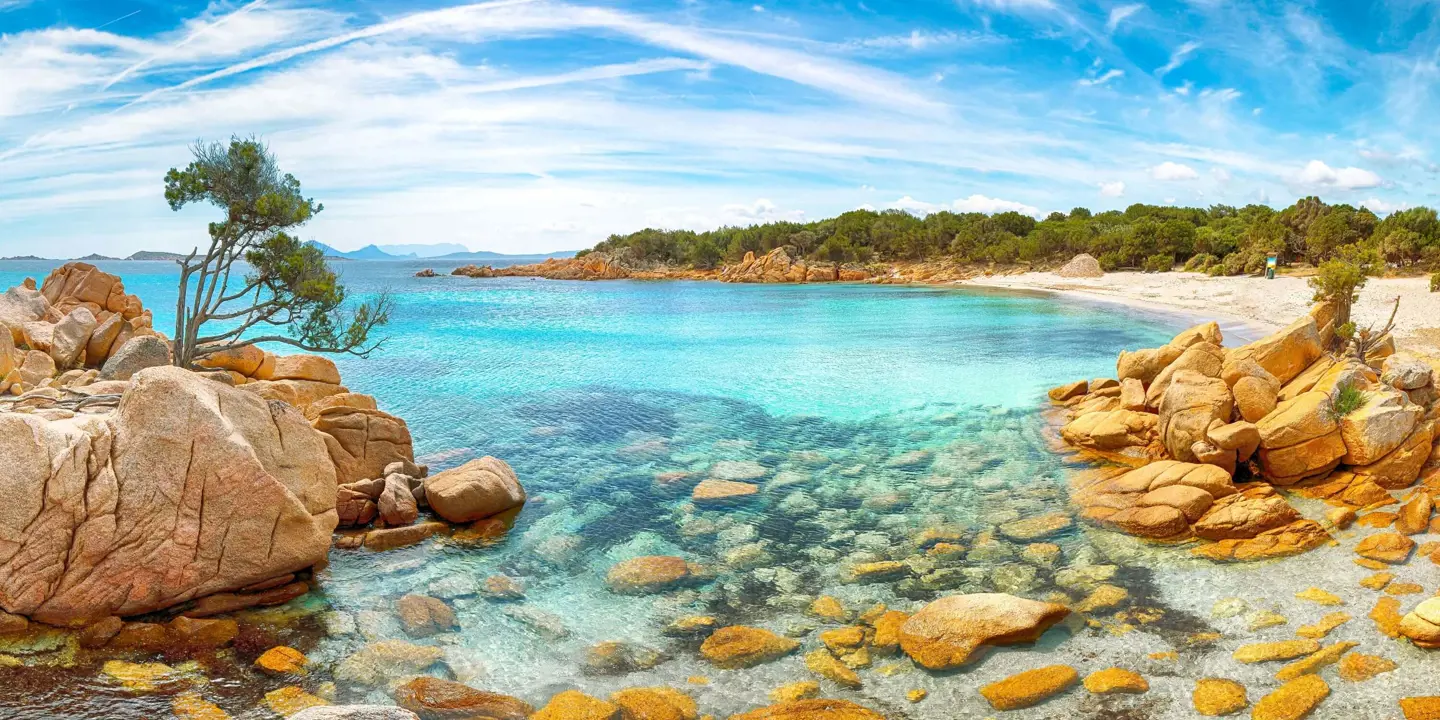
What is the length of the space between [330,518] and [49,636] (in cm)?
390

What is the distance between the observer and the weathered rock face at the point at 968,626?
10453mm

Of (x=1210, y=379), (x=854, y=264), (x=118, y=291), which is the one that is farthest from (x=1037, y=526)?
(x=854, y=264)

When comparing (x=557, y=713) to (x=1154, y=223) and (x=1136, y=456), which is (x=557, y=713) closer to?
(x=1136, y=456)

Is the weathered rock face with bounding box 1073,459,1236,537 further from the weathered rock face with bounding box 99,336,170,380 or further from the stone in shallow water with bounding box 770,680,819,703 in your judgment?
the weathered rock face with bounding box 99,336,170,380

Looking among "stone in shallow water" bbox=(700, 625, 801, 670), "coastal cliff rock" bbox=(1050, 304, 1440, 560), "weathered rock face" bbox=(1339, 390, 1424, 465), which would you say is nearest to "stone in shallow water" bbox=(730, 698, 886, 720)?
"stone in shallow water" bbox=(700, 625, 801, 670)

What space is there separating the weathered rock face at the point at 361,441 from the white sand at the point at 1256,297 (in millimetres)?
31882

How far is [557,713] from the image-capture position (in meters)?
9.30

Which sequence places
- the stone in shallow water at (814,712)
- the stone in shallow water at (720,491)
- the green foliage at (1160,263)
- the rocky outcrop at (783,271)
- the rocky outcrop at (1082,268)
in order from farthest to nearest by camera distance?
the rocky outcrop at (783,271) → the rocky outcrop at (1082,268) → the green foliage at (1160,263) → the stone in shallow water at (720,491) → the stone in shallow water at (814,712)

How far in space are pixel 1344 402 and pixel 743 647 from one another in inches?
562

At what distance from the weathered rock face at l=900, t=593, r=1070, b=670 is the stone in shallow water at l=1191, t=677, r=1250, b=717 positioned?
6.72 feet

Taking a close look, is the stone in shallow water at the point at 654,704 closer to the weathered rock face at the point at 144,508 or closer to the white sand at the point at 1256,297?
the weathered rock face at the point at 144,508

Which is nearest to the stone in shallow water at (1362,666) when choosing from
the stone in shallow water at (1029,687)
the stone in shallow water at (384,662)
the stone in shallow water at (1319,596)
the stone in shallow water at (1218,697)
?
the stone in shallow water at (1218,697)

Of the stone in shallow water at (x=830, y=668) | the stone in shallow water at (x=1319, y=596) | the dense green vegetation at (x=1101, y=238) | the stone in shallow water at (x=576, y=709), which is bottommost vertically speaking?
the stone in shallow water at (x=576, y=709)

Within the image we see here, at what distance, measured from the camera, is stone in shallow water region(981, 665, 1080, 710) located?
9477 millimetres
